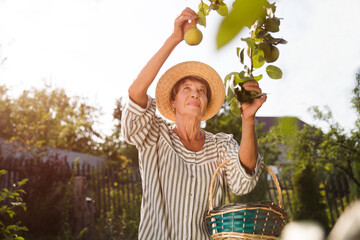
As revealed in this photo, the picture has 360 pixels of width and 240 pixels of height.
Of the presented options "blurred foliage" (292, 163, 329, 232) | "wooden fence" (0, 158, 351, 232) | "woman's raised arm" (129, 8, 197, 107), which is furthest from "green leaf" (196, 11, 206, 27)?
"blurred foliage" (292, 163, 329, 232)

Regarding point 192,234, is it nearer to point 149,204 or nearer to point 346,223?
point 149,204

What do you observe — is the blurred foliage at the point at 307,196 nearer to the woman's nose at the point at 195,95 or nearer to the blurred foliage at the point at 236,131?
the blurred foliage at the point at 236,131

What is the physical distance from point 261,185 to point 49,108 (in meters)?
7.60

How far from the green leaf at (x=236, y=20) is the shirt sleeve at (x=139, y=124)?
1446 millimetres

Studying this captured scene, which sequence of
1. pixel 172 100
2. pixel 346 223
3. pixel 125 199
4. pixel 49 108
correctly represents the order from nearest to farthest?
1. pixel 346 223
2. pixel 172 100
3. pixel 125 199
4. pixel 49 108

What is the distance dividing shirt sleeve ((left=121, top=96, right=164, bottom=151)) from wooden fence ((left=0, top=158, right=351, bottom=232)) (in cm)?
533

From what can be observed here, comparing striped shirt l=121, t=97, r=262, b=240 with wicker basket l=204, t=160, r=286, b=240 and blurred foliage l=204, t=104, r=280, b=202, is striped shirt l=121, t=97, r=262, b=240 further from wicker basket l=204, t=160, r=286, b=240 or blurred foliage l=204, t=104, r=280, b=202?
blurred foliage l=204, t=104, r=280, b=202

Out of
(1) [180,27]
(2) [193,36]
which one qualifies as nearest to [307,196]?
(1) [180,27]

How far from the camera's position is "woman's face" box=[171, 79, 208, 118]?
7.25 feet

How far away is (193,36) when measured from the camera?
4.52 feet

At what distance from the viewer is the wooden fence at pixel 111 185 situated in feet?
23.3

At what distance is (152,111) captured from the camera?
1939mm

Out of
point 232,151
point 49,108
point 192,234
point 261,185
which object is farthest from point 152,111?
point 49,108

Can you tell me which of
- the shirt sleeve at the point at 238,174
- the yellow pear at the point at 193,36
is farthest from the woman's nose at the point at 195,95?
the yellow pear at the point at 193,36
